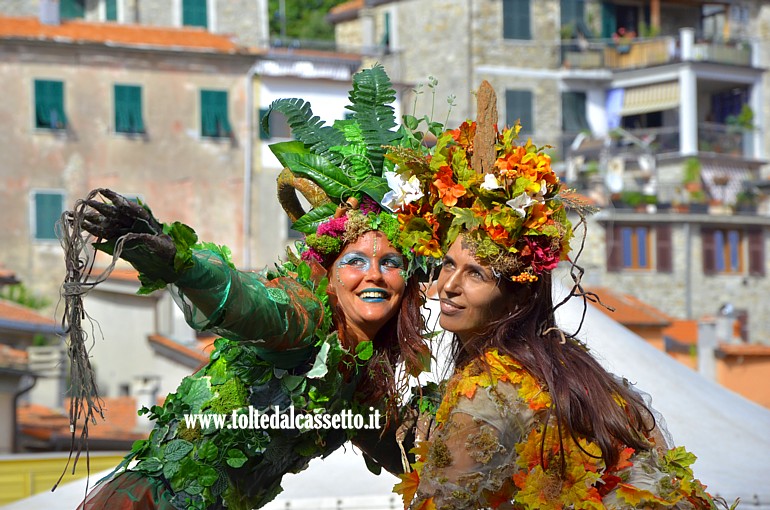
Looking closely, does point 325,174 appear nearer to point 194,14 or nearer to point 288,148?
point 288,148

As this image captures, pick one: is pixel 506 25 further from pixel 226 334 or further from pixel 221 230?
pixel 226 334

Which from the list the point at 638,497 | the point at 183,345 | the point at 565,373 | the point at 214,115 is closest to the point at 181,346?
the point at 183,345

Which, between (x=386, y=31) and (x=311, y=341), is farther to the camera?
(x=386, y=31)

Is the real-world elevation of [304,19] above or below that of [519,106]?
above

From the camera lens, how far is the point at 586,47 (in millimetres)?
38188

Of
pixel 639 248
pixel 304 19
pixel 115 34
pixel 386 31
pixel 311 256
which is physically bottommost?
pixel 639 248

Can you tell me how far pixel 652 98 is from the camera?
38.4m

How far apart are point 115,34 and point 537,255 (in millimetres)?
27967

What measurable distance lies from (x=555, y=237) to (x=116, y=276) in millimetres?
21171

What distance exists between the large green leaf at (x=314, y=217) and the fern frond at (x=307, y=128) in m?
0.28

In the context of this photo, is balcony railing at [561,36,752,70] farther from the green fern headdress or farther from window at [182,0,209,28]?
the green fern headdress

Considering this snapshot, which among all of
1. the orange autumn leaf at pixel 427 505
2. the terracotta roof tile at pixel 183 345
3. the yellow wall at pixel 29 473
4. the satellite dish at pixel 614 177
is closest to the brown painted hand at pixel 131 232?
the orange autumn leaf at pixel 427 505

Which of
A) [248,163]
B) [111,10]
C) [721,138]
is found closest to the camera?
[248,163]

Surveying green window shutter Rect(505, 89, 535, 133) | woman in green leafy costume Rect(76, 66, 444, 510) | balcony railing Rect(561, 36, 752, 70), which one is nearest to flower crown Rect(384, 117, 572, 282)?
woman in green leafy costume Rect(76, 66, 444, 510)
